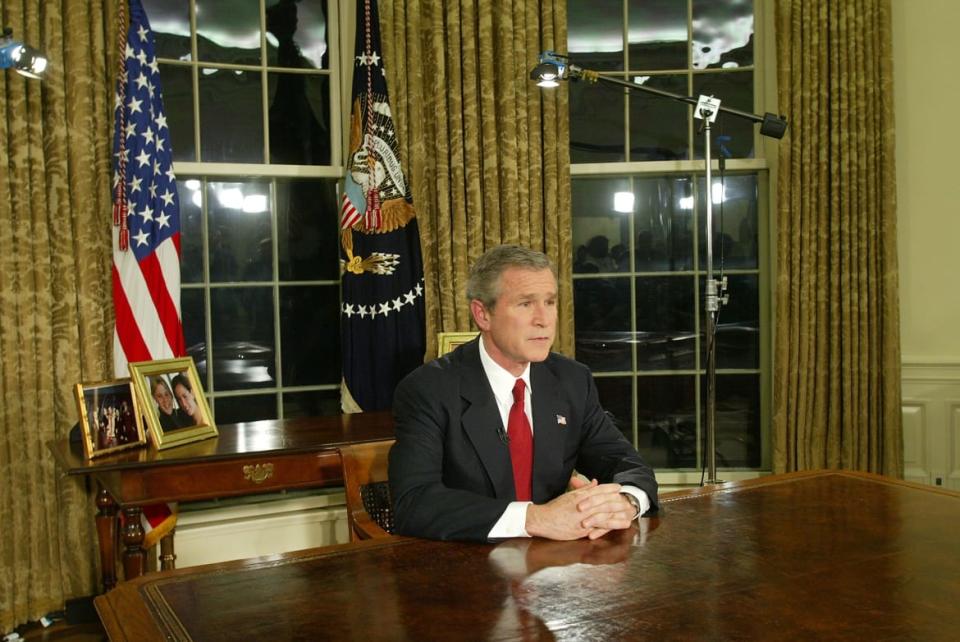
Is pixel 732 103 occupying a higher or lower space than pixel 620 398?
higher

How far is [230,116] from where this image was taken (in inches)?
150

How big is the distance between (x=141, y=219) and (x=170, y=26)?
0.99m

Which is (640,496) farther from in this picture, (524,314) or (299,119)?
(299,119)

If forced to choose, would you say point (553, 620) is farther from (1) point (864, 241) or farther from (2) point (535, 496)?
(1) point (864, 241)

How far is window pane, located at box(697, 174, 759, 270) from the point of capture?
409 cm

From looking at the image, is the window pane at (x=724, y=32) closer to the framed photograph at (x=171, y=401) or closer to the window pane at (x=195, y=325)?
the window pane at (x=195, y=325)

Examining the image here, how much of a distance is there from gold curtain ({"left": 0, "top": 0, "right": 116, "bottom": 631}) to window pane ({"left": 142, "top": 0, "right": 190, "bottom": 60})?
35cm

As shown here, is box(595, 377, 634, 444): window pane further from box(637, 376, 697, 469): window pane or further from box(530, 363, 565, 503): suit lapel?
box(530, 363, 565, 503): suit lapel

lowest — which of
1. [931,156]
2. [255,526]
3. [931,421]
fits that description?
[255,526]

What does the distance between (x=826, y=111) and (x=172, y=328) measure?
3013mm

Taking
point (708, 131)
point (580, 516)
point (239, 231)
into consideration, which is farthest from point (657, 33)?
point (580, 516)

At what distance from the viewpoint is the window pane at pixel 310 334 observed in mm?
3914

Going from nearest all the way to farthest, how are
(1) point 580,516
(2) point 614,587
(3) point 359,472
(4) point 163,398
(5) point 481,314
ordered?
(2) point 614,587
(1) point 580,516
(5) point 481,314
(3) point 359,472
(4) point 163,398

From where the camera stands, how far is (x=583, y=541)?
5.35 ft
